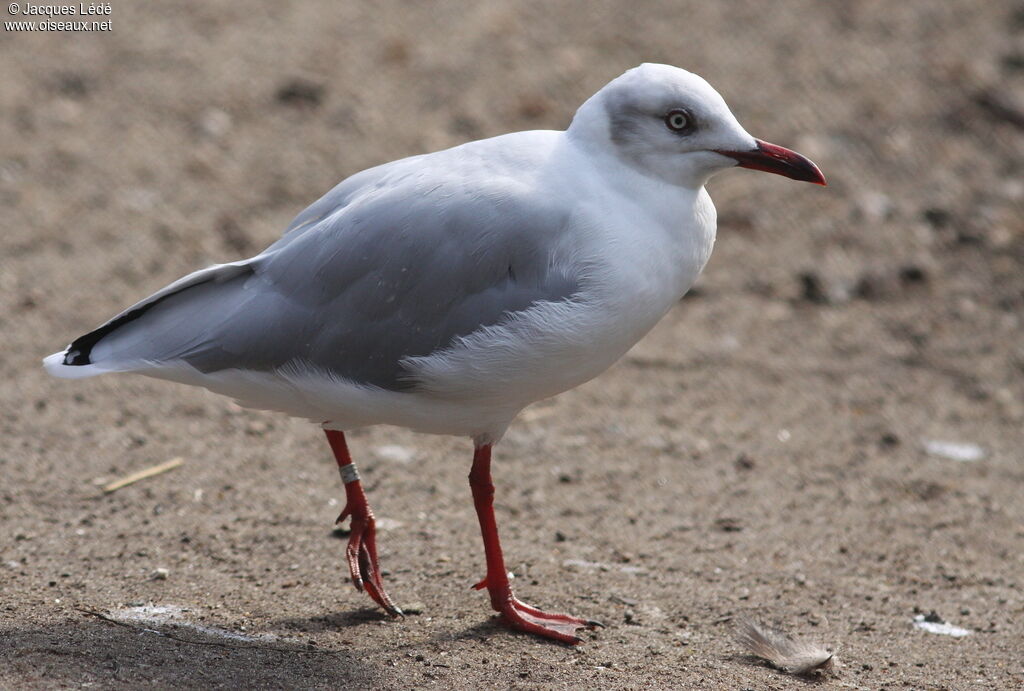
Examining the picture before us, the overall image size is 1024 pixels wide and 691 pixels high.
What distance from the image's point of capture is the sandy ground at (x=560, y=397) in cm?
425

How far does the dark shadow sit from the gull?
29.6 inches

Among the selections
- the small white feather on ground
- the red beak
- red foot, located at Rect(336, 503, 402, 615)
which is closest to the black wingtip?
red foot, located at Rect(336, 503, 402, 615)

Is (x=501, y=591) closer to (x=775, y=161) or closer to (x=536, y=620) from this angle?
(x=536, y=620)

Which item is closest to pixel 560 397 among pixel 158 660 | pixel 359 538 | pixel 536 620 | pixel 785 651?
pixel 359 538

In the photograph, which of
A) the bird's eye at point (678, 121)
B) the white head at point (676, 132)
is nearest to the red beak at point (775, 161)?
the white head at point (676, 132)

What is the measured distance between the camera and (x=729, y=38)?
30.9 ft

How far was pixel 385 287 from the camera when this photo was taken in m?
4.02

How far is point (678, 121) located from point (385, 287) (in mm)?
1036

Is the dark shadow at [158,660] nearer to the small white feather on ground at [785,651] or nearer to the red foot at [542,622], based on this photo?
the red foot at [542,622]

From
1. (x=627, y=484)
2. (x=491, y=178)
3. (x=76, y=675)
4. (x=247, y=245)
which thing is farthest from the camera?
(x=247, y=245)

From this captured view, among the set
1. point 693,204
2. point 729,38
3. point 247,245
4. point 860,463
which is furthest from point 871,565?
point 729,38

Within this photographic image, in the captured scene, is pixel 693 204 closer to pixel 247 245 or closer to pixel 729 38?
pixel 247 245

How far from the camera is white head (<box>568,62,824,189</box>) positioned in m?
4.00

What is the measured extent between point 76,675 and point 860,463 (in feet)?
11.7
